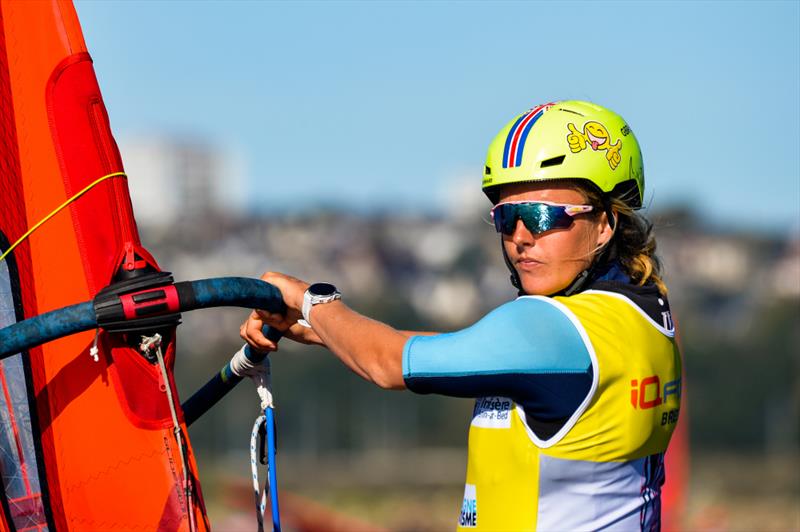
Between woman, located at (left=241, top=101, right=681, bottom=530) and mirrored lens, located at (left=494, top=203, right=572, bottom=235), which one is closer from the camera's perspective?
woman, located at (left=241, top=101, right=681, bottom=530)

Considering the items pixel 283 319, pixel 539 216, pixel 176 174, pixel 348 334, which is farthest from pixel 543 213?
pixel 176 174

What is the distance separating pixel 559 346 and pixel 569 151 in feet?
2.14

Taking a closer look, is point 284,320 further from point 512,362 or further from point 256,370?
point 512,362

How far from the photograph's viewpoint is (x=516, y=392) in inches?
149

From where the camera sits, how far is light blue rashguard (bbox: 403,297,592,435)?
3.73 m

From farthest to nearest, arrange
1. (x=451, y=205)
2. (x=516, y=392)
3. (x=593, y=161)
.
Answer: (x=451, y=205) → (x=593, y=161) → (x=516, y=392)

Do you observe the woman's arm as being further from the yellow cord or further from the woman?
the yellow cord

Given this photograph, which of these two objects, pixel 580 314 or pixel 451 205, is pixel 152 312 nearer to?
pixel 580 314

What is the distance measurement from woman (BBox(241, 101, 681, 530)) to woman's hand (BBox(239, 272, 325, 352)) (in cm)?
1

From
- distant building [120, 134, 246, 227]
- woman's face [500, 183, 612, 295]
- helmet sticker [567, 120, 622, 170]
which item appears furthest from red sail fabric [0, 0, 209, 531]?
distant building [120, 134, 246, 227]

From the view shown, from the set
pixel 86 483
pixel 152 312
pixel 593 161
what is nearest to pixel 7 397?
pixel 86 483

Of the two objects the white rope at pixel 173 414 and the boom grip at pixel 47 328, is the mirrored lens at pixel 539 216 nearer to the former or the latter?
the white rope at pixel 173 414

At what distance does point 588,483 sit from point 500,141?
3.58 feet

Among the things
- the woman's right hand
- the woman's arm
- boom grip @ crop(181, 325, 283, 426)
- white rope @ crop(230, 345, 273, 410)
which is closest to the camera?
the woman's arm
